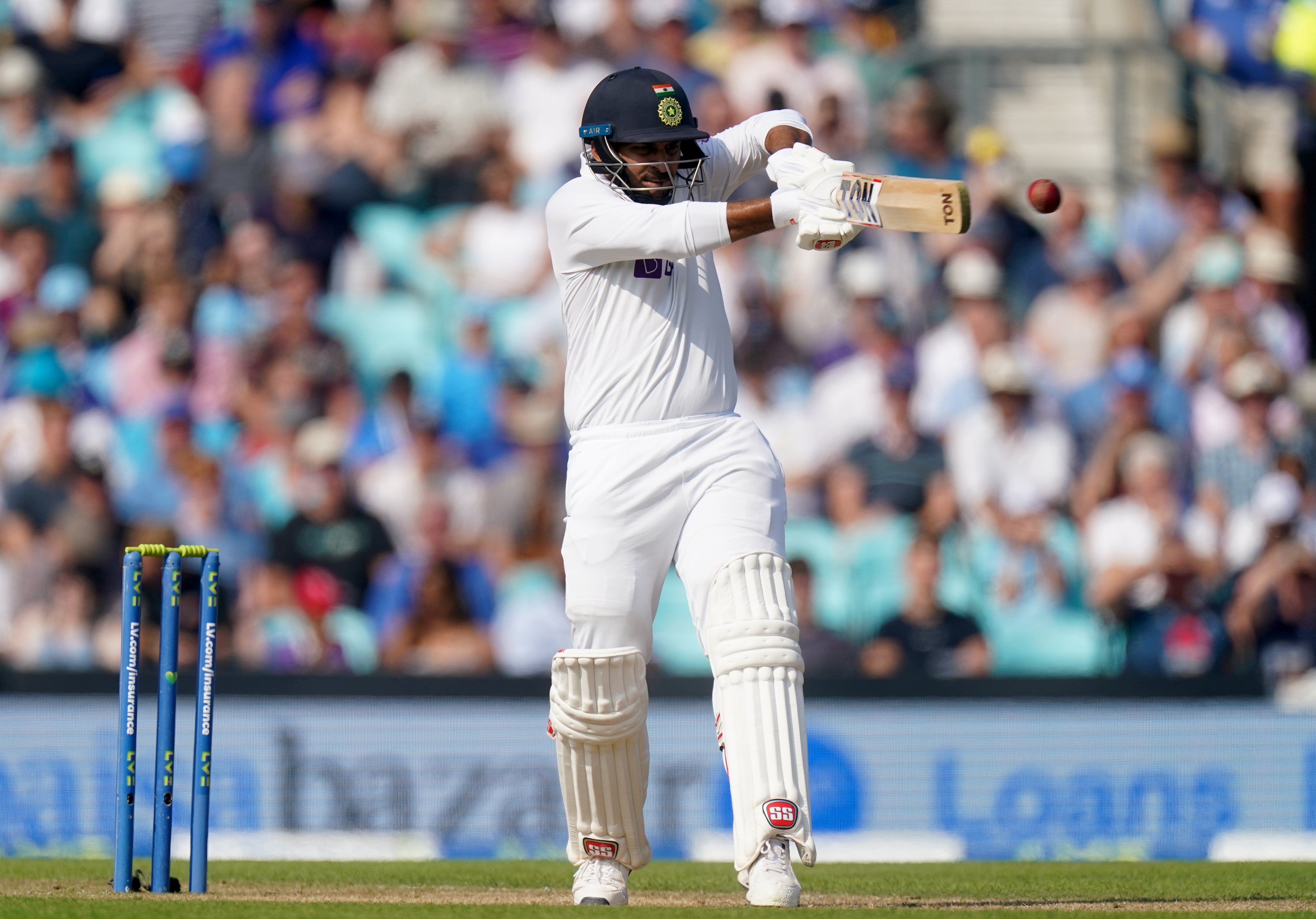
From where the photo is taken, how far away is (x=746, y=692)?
5.06 meters

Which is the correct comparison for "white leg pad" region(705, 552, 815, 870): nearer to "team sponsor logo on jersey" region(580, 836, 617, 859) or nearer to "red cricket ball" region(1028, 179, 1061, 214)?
"team sponsor logo on jersey" region(580, 836, 617, 859)

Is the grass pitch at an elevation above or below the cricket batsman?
below

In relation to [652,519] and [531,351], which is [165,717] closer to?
[652,519]

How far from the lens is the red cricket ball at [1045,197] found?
5.74 metres

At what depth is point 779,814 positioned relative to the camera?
4965 millimetres

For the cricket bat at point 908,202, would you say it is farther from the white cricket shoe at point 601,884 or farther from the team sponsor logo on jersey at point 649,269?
the white cricket shoe at point 601,884

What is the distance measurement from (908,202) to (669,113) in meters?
0.75

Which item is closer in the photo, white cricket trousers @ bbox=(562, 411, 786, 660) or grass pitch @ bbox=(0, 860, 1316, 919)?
grass pitch @ bbox=(0, 860, 1316, 919)

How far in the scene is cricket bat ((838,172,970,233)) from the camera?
16.5 ft

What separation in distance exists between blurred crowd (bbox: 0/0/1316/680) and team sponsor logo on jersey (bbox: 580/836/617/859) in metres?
3.52

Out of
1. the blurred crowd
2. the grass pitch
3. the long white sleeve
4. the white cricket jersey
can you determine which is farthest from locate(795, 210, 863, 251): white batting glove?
the blurred crowd

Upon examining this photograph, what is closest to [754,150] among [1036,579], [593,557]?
[593,557]

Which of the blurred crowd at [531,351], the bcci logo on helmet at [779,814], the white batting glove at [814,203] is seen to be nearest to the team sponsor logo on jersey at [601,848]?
the bcci logo on helmet at [779,814]

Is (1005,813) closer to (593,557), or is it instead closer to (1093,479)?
(1093,479)
